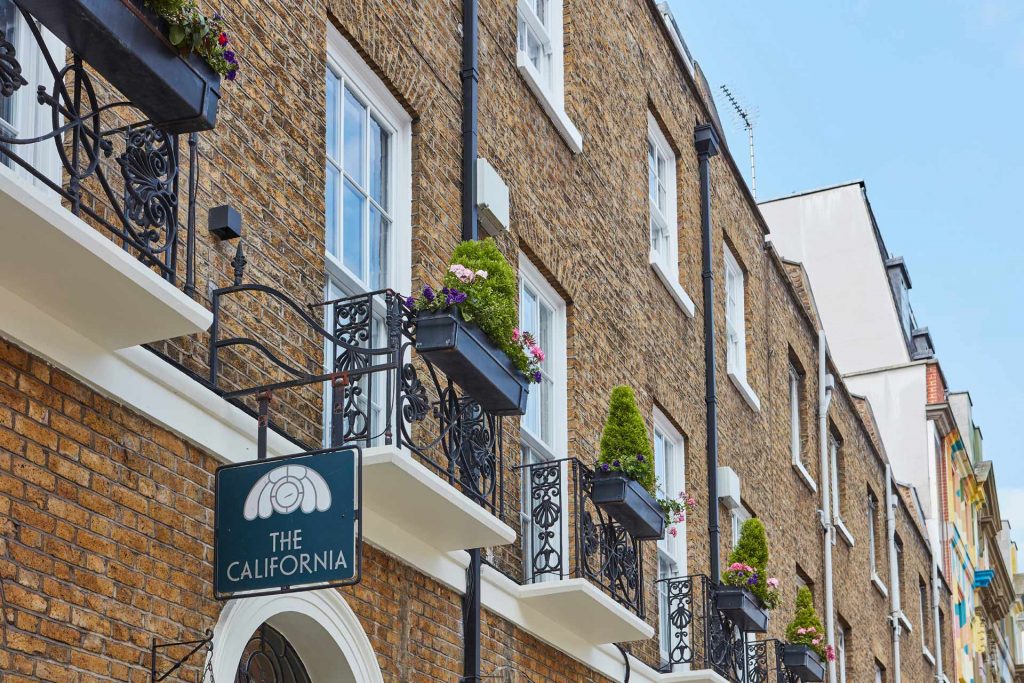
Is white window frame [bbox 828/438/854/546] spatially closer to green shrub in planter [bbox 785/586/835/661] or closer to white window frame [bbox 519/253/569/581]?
green shrub in planter [bbox 785/586/835/661]

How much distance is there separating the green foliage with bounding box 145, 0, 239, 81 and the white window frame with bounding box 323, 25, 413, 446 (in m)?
2.79

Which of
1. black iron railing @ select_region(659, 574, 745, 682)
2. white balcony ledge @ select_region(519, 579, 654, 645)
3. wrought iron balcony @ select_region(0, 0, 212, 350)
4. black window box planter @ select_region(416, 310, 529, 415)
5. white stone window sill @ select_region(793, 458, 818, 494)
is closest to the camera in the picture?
wrought iron balcony @ select_region(0, 0, 212, 350)

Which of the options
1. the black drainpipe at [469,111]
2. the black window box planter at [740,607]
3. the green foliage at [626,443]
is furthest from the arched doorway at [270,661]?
the black window box planter at [740,607]

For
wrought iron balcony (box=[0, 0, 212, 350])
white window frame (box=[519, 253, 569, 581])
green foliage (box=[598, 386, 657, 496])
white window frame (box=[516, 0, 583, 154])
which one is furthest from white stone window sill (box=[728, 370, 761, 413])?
wrought iron balcony (box=[0, 0, 212, 350])

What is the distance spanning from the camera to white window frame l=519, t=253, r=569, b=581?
39.5 ft

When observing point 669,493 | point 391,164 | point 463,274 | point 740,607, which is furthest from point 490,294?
point 740,607

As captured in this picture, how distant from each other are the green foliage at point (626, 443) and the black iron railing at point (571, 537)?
0.83 ft

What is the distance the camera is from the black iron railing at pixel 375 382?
25.9ft

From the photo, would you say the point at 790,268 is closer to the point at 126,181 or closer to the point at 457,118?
the point at 457,118

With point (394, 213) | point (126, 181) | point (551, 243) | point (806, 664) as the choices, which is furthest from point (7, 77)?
point (806, 664)

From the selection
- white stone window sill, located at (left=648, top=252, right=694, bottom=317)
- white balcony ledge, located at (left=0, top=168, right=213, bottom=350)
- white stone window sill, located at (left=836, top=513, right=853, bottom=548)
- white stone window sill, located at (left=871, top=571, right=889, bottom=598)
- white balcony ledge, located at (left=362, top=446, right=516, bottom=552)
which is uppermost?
white stone window sill, located at (left=648, top=252, right=694, bottom=317)

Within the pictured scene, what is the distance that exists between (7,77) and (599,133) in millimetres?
8242

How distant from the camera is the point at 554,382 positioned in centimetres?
1259

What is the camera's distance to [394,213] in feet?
33.4
